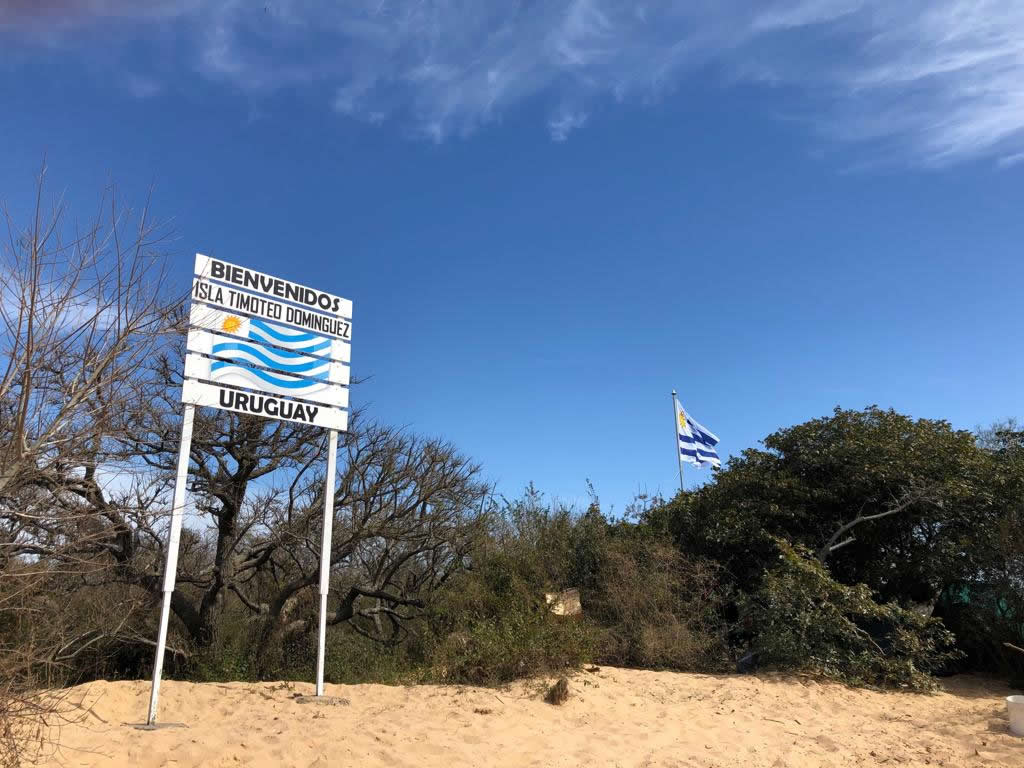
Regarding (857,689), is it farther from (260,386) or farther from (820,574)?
(260,386)

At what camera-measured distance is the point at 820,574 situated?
33.4 ft

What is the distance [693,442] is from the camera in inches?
730

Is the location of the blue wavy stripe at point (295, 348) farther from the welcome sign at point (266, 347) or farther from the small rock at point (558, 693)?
the small rock at point (558, 693)

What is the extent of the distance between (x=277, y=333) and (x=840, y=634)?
8719 mm

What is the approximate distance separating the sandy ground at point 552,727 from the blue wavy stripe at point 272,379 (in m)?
3.66

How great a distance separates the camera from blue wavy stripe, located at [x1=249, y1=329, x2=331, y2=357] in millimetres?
8556

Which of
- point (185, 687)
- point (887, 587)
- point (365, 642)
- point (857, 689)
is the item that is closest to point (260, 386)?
point (185, 687)

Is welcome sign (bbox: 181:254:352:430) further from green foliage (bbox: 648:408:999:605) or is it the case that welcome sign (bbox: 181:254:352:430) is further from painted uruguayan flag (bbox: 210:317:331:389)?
green foliage (bbox: 648:408:999:605)

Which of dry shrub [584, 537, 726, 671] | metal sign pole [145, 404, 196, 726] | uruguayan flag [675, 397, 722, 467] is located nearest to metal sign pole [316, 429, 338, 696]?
metal sign pole [145, 404, 196, 726]

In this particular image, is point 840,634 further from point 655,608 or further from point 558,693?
point 558,693

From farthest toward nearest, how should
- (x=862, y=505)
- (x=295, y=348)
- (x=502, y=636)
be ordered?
(x=862, y=505), (x=502, y=636), (x=295, y=348)

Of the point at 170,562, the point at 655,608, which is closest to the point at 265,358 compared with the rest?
the point at 170,562

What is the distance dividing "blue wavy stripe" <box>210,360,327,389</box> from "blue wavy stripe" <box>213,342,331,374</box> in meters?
0.12

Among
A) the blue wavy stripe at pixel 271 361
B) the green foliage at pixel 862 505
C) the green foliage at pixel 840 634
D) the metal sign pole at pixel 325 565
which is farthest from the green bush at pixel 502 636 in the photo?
the blue wavy stripe at pixel 271 361
